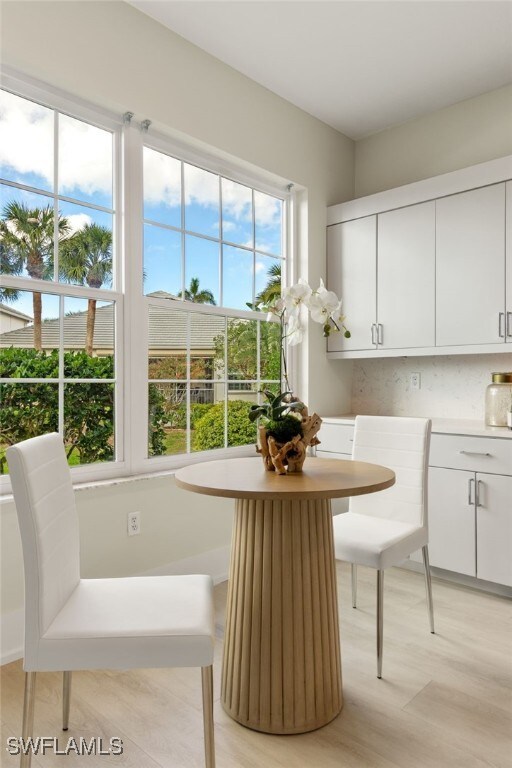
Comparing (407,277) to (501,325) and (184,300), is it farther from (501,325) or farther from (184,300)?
(184,300)

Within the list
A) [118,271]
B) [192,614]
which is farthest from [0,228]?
[192,614]

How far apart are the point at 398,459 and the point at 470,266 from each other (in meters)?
1.29

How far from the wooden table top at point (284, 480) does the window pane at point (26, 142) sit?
1450 mm

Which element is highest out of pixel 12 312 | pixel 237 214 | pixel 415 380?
pixel 237 214

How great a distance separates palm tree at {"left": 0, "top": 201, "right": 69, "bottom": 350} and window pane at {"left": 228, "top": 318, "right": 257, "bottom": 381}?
1164 mm

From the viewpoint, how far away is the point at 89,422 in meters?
2.49

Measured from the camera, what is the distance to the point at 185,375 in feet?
9.53

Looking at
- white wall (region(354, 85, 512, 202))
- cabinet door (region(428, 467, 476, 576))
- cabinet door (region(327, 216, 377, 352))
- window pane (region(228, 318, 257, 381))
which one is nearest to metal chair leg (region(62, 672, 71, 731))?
window pane (region(228, 318, 257, 381))

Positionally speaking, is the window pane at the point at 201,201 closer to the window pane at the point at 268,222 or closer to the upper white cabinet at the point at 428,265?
the window pane at the point at 268,222

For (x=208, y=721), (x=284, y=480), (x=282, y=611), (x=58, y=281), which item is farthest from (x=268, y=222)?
(x=208, y=721)

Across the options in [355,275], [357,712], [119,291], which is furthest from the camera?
[355,275]

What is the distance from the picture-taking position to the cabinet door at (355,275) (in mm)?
3451

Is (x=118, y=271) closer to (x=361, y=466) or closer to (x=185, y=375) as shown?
(x=185, y=375)

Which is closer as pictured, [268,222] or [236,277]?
[236,277]
